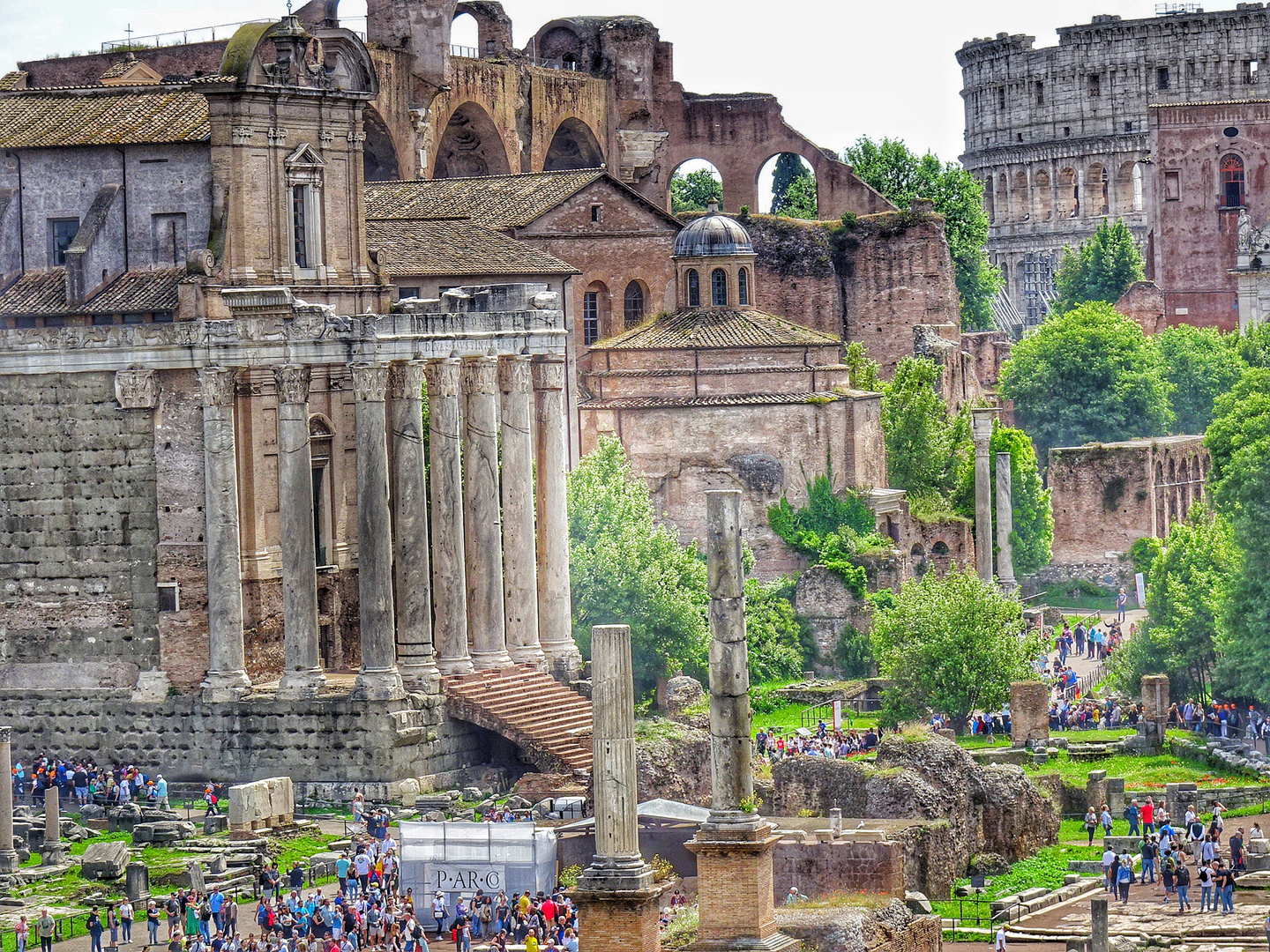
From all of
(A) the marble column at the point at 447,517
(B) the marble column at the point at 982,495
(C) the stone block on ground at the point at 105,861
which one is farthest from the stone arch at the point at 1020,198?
(C) the stone block on ground at the point at 105,861

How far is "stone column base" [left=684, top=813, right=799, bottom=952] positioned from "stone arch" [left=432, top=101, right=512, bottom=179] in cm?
4666

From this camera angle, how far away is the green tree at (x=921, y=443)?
87.6 metres

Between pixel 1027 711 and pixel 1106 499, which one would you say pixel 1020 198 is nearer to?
pixel 1106 499

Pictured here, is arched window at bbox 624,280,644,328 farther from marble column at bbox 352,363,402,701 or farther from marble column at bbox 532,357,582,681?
marble column at bbox 352,363,402,701

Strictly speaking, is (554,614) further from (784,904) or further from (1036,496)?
(1036,496)

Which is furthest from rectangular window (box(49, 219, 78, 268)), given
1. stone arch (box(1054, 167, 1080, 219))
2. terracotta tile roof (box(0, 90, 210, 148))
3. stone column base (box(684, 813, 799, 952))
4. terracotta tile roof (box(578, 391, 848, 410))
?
stone arch (box(1054, 167, 1080, 219))

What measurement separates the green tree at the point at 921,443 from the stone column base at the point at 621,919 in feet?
146

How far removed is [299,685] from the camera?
6262cm

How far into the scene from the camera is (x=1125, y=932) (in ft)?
167

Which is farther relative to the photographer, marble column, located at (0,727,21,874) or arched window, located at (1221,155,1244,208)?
arched window, located at (1221,155,1244,208)

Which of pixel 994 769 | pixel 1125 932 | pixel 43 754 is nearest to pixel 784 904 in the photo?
pixel 1125 932

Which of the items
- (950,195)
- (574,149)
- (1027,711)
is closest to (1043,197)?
(950,195)

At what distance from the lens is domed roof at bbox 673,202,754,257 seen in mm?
82250

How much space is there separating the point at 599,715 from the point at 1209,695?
105ft
